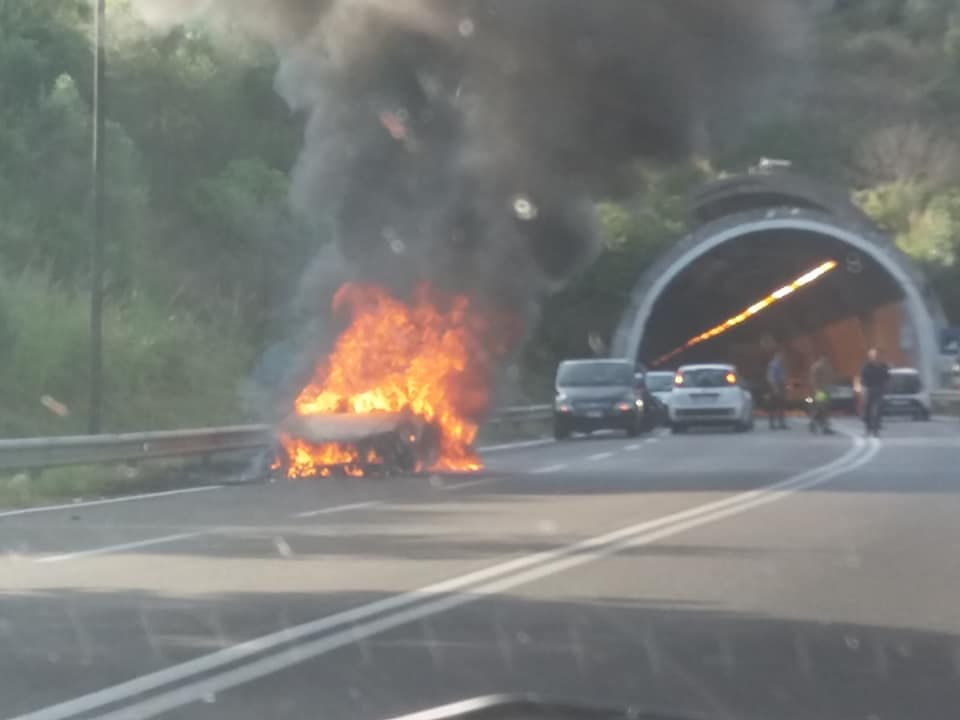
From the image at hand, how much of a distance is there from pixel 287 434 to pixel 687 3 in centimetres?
795

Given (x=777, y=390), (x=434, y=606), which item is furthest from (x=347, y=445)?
(x=777, y=390)

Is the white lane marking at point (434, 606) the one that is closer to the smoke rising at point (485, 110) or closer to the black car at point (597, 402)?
the smoke rising at point (485, 110)

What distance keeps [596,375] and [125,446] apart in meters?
18.0

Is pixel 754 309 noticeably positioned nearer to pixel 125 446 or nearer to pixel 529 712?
pixel 125 446

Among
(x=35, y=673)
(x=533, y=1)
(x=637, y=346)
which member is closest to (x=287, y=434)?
(x=533, y=1)

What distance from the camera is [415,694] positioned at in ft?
29.6

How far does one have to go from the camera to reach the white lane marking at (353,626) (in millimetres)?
8852

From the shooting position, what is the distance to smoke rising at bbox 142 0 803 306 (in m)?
26.4

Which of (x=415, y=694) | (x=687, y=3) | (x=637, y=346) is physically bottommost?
(x=415, y=694)

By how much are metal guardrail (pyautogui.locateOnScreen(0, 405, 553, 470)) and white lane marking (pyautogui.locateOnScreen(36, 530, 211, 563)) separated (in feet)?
18.5

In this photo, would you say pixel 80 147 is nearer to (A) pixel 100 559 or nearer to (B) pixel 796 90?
(B) pixel 796 90

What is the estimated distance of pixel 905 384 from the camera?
1950 inches

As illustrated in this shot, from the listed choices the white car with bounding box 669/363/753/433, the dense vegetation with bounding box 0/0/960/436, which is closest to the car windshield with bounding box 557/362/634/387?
the white car with bounding box 669/363/753/433

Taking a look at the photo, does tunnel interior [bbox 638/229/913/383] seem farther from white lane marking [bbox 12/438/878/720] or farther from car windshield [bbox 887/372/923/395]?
white lane marking [bbox 12/438/878/720]
